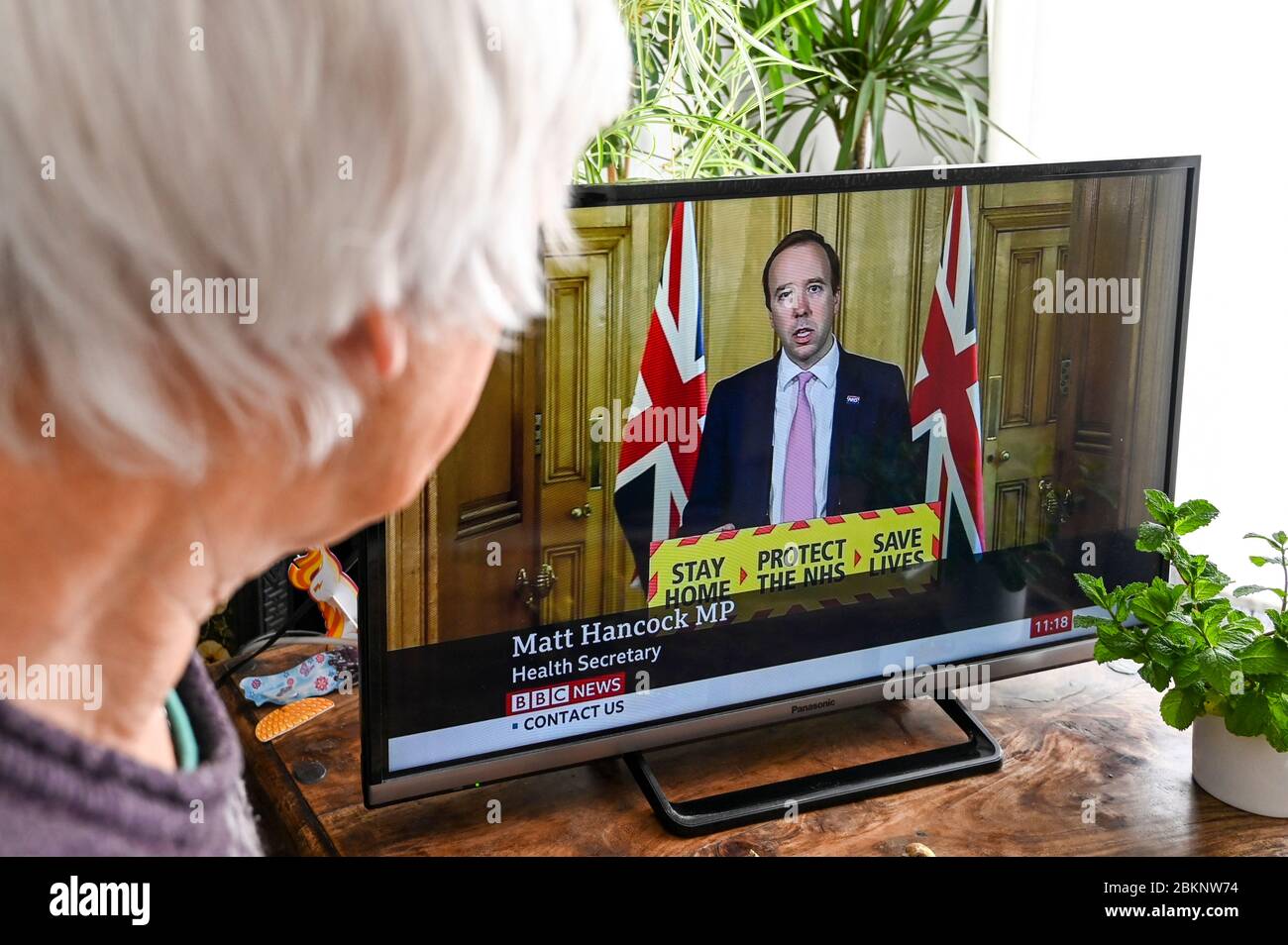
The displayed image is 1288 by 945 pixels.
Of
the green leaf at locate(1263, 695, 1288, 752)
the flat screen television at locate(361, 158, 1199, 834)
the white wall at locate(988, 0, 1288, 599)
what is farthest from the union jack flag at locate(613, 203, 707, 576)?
the white wall at locate(988, 0, 1288, 599)

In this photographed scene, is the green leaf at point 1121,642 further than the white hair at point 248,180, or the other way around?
the green leaf at point 1121,642

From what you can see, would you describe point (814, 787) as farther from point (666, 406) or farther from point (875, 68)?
point (875, 68)

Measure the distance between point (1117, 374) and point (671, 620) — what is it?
22.9 inches

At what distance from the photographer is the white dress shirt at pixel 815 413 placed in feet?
3.84

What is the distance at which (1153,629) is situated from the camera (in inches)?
47.8

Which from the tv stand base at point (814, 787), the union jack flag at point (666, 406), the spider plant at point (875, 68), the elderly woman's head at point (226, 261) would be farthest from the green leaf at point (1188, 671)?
the spider plant at point (875, 68)

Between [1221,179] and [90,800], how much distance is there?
1760 mm

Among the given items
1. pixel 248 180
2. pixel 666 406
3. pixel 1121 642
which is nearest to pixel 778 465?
pixel 666 406

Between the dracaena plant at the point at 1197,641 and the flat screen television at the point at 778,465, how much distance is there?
15 centimetres

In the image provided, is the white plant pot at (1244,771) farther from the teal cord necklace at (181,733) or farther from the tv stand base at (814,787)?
the teal cord necklace at (181,733)

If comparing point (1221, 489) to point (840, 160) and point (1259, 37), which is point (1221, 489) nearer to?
point (1259, 37)

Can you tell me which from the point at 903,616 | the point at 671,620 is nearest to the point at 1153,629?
the point at 903,616

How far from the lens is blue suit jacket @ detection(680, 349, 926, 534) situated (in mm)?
1156
